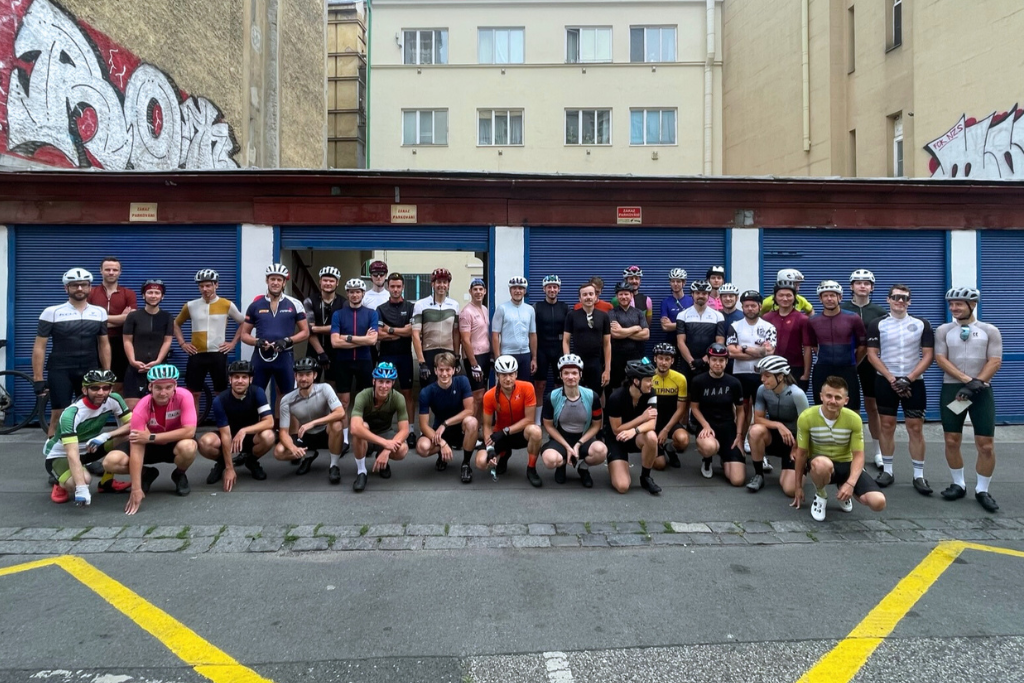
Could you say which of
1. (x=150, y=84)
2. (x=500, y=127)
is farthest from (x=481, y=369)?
(x=500, y=127)

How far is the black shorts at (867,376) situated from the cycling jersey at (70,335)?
8.46m

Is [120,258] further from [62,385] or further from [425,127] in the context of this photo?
[425,127]

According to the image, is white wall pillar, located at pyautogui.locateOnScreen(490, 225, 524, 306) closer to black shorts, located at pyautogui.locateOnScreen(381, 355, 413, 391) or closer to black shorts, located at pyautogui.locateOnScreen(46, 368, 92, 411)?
black shorts, located at pyautogui.locateOnScreen(381, 355, 413, 391)

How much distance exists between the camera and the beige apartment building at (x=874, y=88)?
1347 centimetres

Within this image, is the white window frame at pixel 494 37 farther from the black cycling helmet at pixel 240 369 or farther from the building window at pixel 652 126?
the black cycling helmet at pixel 240 369

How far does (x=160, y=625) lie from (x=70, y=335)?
4.80m

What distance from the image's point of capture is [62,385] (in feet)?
23.6

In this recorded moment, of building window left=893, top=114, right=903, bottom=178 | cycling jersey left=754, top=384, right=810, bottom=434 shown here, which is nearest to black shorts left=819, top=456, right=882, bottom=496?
cycling jersey left=754, top=384, right=810, bottom=434

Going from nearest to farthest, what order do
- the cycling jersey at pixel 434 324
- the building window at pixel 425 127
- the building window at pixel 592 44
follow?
the cycling jersey at pixel 434 324 < the building window at pixel 425 127 < the building window at pixel 592 44

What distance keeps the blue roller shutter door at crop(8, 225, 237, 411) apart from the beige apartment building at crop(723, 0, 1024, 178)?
1469 centimetres

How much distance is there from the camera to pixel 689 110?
1002 inches

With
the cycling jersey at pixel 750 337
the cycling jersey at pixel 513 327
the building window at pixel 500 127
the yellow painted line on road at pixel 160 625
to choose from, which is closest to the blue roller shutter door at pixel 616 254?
the cycling jersey at pixel 513 327

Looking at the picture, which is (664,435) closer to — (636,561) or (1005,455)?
(636,561)

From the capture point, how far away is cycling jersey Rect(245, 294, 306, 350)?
7551 millimetres
